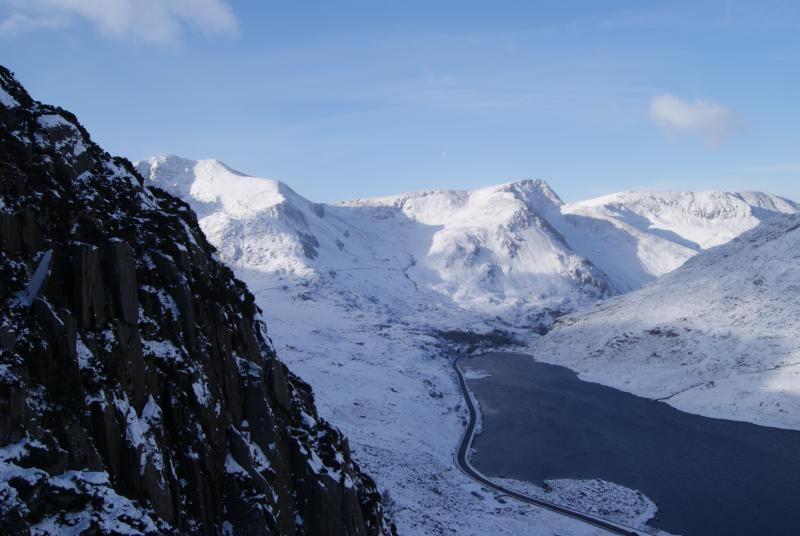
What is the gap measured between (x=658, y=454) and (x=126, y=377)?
238ft

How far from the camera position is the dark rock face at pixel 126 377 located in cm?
1695

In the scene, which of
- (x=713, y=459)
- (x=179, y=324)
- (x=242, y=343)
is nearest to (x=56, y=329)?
(x=179, y=324)

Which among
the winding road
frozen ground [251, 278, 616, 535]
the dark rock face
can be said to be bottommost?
the winding road

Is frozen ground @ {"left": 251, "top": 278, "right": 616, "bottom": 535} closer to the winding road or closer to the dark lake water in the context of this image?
the winding road

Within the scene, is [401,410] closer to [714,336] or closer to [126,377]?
[714,336]

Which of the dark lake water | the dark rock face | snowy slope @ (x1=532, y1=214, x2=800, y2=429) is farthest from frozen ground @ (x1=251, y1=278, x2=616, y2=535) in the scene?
snowy slope @ (x1=532, y1=214, x2=800, y2=429)

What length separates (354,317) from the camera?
182875mm

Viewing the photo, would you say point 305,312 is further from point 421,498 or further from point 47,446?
point 47,446

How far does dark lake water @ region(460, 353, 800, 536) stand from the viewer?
5669cm

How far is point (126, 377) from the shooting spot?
20.3m

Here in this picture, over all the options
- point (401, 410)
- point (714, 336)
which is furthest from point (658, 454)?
point (714, 336)

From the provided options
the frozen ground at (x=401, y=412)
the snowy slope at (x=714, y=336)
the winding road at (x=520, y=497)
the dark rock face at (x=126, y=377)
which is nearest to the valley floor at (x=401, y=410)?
the frozen ground at (x=401, y=412)

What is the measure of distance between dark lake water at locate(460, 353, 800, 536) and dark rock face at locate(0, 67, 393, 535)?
139 ft

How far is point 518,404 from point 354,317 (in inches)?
3416
